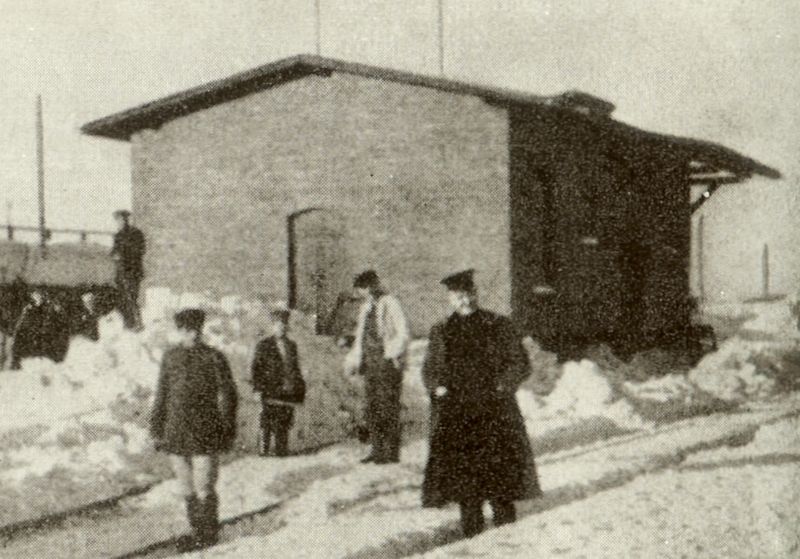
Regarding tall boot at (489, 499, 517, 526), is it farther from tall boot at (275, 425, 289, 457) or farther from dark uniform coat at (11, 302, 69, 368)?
dark uniform coat at (11, 302, 69, 368)

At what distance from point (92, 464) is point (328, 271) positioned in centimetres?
735

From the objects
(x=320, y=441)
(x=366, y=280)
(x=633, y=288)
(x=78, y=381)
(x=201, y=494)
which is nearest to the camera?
(x=201, y=494)

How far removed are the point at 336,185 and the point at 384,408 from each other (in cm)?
711

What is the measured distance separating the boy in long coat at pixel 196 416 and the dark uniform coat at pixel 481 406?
1.44 metres

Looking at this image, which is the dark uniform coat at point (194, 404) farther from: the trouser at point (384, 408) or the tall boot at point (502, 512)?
the trouser at point (384, 408)

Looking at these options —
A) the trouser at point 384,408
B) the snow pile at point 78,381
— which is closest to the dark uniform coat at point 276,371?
the trouser at point 384,408

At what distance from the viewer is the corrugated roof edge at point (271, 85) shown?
1476cm

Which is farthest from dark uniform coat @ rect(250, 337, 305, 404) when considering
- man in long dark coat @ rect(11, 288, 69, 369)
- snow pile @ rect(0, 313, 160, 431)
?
man in long dark coat @ rect(11, 288, 69, 369)

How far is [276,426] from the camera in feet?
33.3

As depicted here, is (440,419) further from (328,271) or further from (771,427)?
(328,271)

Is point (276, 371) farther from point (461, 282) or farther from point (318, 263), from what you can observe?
point (318, 263)

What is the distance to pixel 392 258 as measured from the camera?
15.4 metres

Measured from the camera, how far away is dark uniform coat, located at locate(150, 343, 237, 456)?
275 inches

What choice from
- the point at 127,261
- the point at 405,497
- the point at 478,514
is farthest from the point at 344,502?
the point at 127,261
